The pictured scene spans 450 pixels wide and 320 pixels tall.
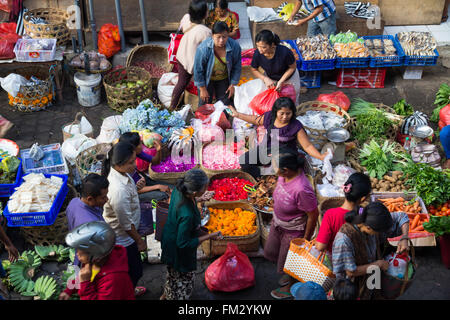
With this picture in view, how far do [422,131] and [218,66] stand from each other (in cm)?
265

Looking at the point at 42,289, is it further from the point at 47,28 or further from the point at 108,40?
the point at 47,28

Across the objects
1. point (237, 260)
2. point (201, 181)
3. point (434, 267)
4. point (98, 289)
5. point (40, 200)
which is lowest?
point (434, 267)

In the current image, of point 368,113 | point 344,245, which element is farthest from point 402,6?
point 344,245

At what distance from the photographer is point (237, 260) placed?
14.8 feet

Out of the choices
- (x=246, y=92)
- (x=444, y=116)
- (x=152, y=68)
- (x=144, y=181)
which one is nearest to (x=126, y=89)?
(x=152, y=68)

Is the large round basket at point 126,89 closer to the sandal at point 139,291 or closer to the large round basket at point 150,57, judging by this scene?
the large round basket at point 150,57

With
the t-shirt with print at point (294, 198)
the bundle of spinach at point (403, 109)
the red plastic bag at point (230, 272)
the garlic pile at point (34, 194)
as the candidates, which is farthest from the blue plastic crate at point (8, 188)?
the bundle of spinach at point (403, 109)

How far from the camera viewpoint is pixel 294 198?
3.90 metres

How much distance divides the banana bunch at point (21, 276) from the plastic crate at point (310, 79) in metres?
4.89

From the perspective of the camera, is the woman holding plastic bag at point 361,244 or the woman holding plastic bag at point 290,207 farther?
the woman holding plastic bag at point 290,207

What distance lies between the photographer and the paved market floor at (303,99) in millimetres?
4605

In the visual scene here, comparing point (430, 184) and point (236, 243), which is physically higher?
point (430, 184)

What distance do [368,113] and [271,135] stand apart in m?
2.16
